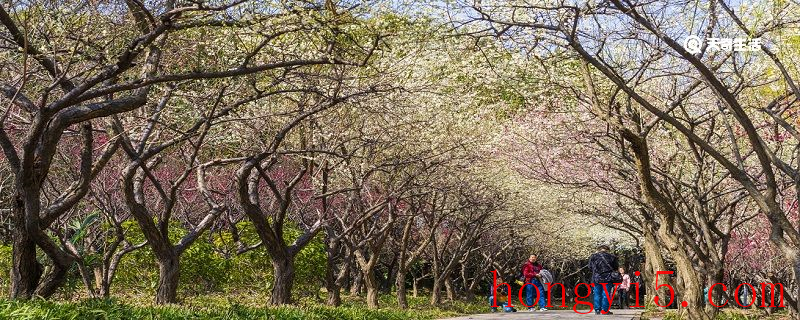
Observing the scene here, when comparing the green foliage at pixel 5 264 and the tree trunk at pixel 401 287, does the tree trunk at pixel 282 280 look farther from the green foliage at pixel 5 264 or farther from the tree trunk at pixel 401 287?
the tree trunk at pixel 401 287

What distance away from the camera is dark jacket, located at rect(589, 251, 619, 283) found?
18859 millimetres

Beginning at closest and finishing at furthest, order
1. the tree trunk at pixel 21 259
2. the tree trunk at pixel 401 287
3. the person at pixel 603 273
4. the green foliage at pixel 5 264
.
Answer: the tree trunk at pixel 21 259, the person at pixel 603 273, the green foliage at pixel 5 264, the tree trunk at pixel 401 287

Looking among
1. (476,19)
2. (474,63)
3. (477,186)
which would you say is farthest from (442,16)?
(477,186)

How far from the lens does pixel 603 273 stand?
18.9 metres

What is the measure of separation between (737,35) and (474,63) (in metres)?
5.62

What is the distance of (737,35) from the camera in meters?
12.5

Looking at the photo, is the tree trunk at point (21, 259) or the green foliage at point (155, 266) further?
the green foliage at point (155, 266)

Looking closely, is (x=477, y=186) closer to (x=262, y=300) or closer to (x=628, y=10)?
(x=262, y=300)

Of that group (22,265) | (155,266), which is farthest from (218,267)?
(22,265)

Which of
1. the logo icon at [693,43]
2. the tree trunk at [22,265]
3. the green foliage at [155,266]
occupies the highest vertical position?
the logo icon at [693,43]

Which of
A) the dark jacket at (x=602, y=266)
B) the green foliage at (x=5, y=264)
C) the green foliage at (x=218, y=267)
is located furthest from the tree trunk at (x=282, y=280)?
the green foliage at (x=5, y=264)

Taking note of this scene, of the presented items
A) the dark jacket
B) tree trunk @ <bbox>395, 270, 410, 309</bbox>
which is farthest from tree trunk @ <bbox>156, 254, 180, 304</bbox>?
tree trunk @ <bbox>395, 270, 410, 309</bbox>

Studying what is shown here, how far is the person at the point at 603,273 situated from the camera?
Answer: 61.9 feet

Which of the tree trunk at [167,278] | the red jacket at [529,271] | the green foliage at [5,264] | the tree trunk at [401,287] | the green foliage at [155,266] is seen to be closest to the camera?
the tree trunk at [167,278]
